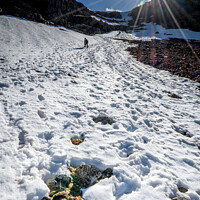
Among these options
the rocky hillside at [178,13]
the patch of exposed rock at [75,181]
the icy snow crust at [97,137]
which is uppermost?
the rocky hillside at [178,13]

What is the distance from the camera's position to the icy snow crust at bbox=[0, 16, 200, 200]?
87.8 inches

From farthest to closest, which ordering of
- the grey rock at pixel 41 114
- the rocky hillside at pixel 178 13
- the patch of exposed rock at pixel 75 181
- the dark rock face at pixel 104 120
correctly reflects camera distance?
the rocky hillside at pixel 178 13 < the dark rock face at pixel 104 120 < the grey rock at pixel 41 114 < the patch of exposed rock at pixel 75 181

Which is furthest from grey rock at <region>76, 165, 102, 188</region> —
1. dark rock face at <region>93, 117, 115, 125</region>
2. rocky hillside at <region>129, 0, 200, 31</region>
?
rocky hillside at <region>129, 0, 200, 31</region>

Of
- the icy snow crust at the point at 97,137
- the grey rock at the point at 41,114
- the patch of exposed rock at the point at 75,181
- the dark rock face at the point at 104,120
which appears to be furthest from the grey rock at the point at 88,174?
the grey rock at the point at 41,114

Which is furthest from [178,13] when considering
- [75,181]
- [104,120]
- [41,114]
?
[75,181]

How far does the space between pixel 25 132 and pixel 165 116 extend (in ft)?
15.8

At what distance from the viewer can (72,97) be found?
527cm

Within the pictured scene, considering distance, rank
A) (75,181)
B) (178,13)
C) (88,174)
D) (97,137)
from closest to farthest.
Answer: (75,181) < (88,174) < (97,137) < (178,13)

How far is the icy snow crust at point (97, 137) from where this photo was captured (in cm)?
Result: 223

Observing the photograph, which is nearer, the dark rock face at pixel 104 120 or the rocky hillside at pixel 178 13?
the dark rock face at pixel 104 120

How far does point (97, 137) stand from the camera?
3.39 metres

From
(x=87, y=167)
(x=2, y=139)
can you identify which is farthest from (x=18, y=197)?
(x=2, y=139)

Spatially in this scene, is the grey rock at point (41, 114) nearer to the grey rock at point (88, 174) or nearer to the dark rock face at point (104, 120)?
the dark rock face at point (104, 120)

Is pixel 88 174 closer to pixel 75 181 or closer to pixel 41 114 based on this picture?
pixel 75 181
